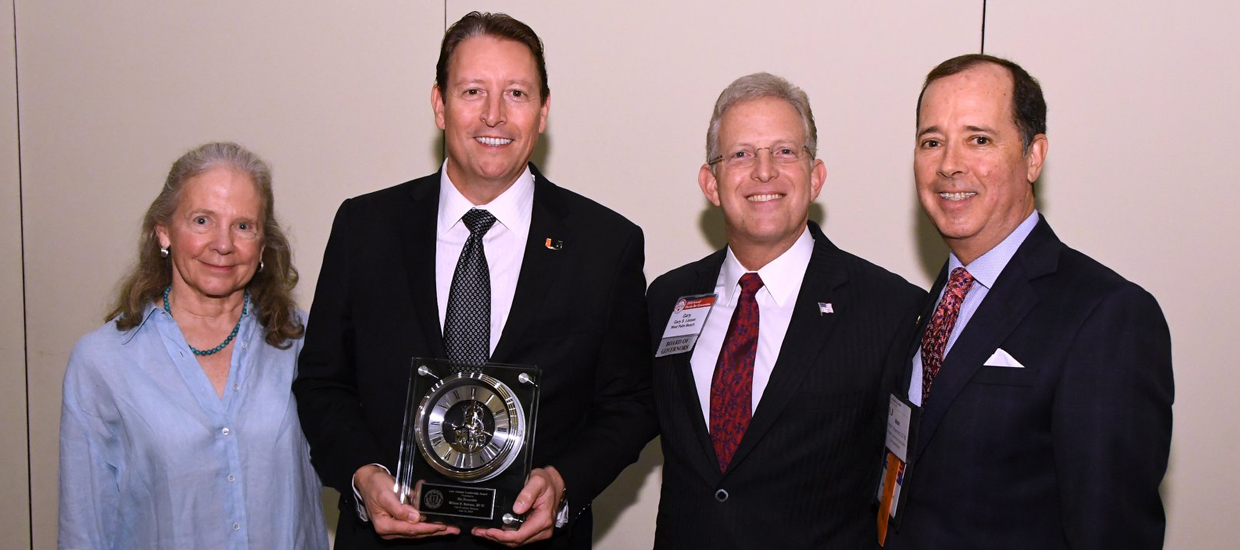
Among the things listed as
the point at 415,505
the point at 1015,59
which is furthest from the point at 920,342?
the point at 1015,59

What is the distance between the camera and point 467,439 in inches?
90.8

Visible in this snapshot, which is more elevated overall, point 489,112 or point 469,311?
point 489,112

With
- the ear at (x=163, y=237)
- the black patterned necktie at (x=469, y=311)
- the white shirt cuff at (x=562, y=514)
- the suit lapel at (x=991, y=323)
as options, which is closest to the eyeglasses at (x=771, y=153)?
the suit lapel at (x=991, y=323)

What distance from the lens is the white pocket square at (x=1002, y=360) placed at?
2148mm

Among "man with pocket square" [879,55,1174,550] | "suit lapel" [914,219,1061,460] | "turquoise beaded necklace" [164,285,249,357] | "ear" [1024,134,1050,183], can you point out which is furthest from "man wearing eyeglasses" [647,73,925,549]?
"turquoise beaded necklace" [164,285,249,357]

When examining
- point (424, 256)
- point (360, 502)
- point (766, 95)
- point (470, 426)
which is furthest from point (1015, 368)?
point (360, 502)

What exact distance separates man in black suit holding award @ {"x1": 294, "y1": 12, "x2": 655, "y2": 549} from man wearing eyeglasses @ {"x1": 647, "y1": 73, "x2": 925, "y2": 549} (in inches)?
8.4

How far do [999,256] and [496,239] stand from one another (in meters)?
1.39

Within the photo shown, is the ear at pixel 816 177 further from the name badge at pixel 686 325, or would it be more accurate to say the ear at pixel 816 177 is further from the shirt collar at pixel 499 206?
the shirt collar at pixel 499 206

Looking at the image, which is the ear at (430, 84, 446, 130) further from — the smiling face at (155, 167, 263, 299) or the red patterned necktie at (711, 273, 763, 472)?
the red patterned necktie at (711, 273, 763, 472)

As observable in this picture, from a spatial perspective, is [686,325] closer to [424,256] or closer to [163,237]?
[424,256]

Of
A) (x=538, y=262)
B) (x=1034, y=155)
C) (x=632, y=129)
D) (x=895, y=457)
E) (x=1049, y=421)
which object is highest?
(x=632, y=129)

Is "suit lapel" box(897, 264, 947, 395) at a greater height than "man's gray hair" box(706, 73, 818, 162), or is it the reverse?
"man's gray hair" box(706, 73, 818, 162)

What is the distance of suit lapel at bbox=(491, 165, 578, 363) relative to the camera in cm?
247
